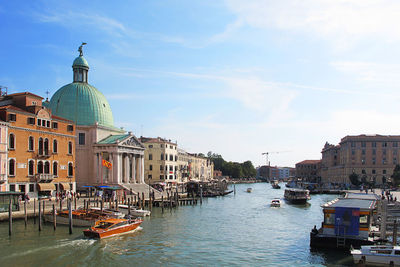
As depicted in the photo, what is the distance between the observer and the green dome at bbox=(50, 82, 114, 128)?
207 feet

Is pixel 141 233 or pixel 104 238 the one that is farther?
pixel 141 233

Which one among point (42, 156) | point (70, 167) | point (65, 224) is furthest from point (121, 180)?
point (65, 224)

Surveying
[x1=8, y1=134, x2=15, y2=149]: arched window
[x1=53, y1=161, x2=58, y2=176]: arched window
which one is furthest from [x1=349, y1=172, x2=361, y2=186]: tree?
[x1=8, y1=134, x2=15, y2=149]: arched window

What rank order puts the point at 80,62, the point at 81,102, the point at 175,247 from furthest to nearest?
the point at 80,62, the point at 81,102, the point at 175,247

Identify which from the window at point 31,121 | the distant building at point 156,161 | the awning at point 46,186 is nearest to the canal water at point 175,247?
the awning at point 46,186

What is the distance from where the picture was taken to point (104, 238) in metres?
29.2

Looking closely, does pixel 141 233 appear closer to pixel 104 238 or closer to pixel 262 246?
pixel 104 238

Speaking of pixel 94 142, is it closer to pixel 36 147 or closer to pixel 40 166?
pixel 40 166

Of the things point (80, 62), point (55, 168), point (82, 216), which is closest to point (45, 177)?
point (55, 168)

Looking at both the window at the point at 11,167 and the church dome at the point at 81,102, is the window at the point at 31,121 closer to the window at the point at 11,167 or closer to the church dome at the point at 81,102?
the window at the point at 11,167

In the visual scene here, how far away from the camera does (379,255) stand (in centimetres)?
2148

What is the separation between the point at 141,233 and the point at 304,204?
37238 millimetres

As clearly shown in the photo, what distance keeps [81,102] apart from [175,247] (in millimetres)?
42095

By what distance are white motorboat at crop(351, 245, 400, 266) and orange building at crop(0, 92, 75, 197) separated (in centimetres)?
3353
